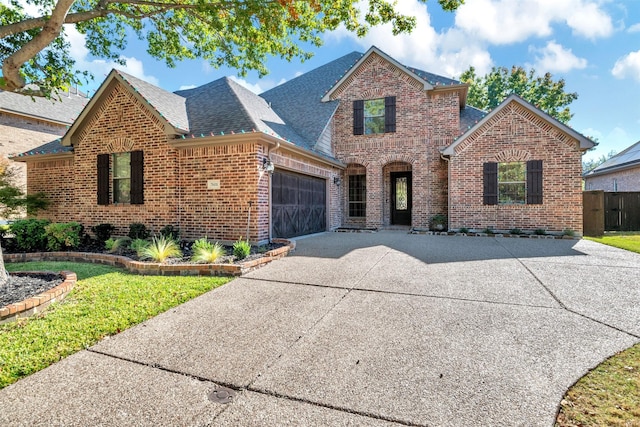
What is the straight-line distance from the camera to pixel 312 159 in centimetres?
1137

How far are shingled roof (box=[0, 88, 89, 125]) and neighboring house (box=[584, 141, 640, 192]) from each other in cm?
2970

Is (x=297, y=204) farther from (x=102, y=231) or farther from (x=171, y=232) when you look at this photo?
(x=102, y=231)

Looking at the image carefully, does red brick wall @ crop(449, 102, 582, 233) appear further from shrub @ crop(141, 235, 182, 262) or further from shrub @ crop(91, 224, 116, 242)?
shrub @ crop(91, 224, 116, 242)

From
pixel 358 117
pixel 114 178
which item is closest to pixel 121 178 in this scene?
pixel 114 178

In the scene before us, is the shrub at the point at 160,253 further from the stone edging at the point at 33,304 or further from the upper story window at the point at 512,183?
the upper story window at the point at 512,183

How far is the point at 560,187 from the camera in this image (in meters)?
10.9

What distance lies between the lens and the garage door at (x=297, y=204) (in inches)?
369

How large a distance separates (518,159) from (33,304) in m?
13.6

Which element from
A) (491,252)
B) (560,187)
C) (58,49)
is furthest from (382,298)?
(560,187)

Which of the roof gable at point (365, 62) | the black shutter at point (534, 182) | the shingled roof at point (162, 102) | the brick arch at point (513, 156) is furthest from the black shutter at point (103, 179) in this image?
the black shutter at point (534, 182)

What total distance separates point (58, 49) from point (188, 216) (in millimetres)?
5111

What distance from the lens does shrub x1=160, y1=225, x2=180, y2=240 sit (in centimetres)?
843

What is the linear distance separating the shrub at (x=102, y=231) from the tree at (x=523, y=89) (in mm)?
27110

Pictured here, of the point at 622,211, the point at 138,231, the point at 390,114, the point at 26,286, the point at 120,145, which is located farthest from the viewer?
the point at 622,211
